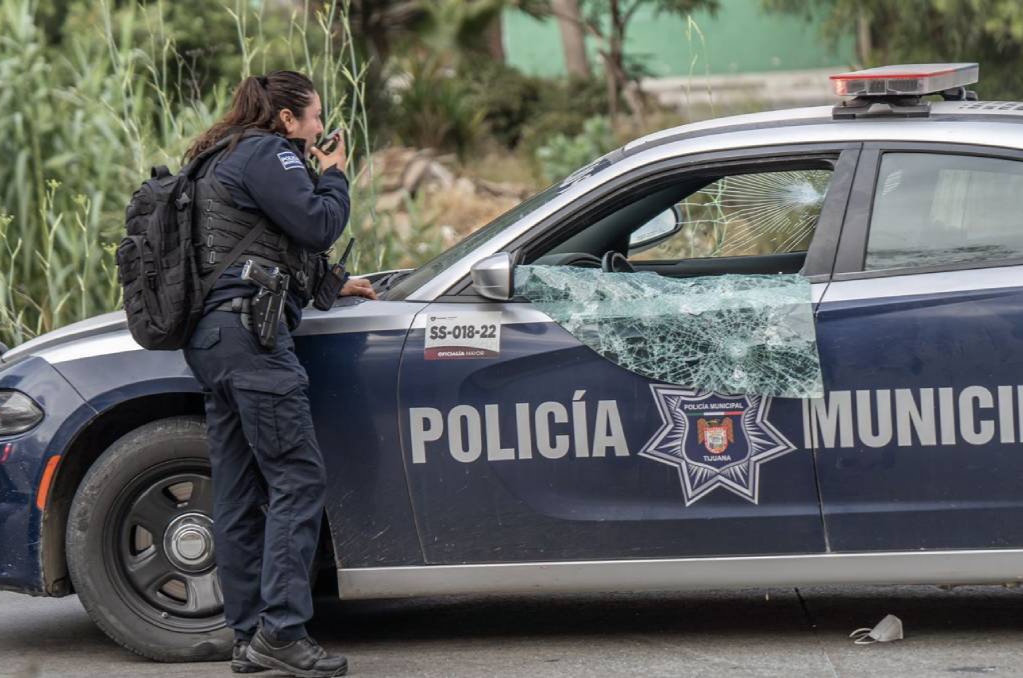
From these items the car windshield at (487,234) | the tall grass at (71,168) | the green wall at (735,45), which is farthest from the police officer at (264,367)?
the green wall at (735,45)

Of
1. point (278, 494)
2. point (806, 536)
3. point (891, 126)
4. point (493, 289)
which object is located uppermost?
point (891, 126)

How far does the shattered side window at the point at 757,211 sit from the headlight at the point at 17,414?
2.10 meters

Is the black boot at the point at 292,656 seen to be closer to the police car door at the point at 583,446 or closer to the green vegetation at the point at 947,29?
the police car door at the point at 583,446

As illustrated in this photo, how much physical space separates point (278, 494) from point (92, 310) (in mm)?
3809

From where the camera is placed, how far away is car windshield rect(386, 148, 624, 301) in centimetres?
491

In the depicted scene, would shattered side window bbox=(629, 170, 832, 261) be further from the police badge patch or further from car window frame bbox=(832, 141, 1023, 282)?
the police badge patch

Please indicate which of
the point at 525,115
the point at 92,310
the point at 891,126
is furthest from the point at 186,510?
the point at 525,115

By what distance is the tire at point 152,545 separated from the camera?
15.9ft

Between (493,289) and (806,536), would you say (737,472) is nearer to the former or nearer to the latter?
(806,536)

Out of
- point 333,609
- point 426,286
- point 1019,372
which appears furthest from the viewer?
point 333,609

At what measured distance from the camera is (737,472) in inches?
182

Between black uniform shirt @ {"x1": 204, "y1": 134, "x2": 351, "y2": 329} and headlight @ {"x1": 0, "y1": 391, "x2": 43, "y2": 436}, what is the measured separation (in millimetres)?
741

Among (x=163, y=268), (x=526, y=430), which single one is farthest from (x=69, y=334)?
(x=526, y=430)

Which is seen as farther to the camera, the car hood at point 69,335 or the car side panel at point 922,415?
the car hood at point 69,335
